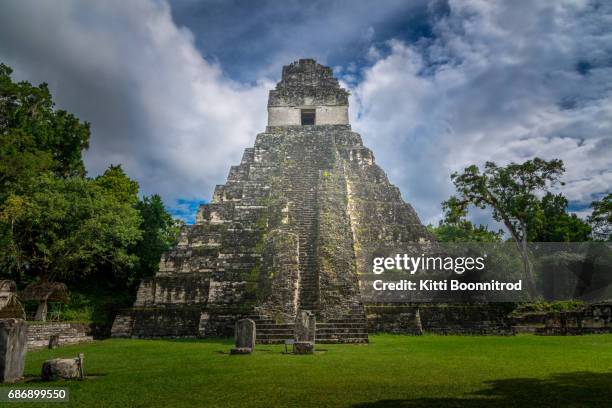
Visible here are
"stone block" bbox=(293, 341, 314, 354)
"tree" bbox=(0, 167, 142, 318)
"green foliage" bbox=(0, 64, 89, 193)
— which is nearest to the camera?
"stone block" bbox=(293, 341, 314, 354)

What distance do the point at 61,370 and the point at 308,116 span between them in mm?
21636

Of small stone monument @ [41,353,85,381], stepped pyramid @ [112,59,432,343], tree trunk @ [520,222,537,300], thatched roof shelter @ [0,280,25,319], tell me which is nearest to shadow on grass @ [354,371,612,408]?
small stone monument @ [41,353,85,381]

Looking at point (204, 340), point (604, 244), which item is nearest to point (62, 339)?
point (204, 340)

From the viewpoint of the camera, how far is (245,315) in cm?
1316

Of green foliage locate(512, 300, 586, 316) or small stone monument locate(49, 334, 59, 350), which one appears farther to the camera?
green foliage locate(512, 300, 586, 316)

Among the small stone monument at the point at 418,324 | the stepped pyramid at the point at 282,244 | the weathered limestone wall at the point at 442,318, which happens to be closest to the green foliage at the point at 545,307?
the weathered limestone wall at the point at 442,318

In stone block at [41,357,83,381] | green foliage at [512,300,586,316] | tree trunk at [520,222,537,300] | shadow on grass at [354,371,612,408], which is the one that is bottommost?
stone block at [41,357,83,381]

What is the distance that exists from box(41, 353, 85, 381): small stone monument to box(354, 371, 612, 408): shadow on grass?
4.25 meters

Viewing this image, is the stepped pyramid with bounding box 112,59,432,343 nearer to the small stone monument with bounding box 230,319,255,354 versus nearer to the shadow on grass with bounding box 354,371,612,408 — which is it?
the small stone monument with bounding box 230,319,255,354

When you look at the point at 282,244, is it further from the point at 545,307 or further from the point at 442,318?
the point at 545,307

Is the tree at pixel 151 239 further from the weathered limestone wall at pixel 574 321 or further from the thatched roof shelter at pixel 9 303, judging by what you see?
the weathered limestone wall at pixel 574 321

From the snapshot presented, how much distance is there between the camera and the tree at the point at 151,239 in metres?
19.8

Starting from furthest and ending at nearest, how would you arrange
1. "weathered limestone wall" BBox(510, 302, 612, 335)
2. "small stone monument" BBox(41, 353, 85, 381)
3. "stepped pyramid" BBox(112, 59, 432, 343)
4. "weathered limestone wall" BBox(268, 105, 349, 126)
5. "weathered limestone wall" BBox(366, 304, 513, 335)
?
"weathered limestone wall" BBox(268, 105, 349, 126) → "weathered limestone wall" BBox(366, 304, 513, 335) → "weathered limestone wall" BBox(510, 302, 612, 335) → "stepped pyramid" BBox(112, 59, 432, 343) → "small stone monument" BBox(41, 353, 85, 381)

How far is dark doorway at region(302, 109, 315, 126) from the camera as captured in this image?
1002 inches
